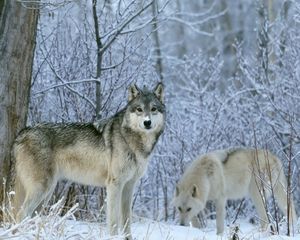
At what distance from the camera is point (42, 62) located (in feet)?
33.1

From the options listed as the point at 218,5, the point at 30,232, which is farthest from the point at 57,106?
the point at 218,5

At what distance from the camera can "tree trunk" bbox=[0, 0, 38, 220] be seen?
7.94 m

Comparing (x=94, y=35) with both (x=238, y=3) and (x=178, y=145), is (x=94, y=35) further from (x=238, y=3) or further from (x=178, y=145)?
(x=238, y=3)

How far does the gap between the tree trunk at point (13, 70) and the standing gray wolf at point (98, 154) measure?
270 mm

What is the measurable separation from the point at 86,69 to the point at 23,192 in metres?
3.09

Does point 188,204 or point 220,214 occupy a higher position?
point 188,204

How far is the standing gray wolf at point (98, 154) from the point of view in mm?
7582

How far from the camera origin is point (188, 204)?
10.3 metres

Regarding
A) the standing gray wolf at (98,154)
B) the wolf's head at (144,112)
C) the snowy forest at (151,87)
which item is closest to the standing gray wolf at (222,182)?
the snowy forest at (151,87)

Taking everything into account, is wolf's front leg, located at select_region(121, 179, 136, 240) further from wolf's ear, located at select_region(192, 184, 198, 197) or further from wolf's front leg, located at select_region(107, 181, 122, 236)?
wolf's ear, located at select_region(192, 184, 198, 197)

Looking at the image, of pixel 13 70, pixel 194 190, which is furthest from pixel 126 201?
pixel 194 190

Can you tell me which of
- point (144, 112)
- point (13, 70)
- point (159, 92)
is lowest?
point (144, 112)

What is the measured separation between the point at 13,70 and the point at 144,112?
1639 mm

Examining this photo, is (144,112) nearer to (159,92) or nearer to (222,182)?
(159,92)
